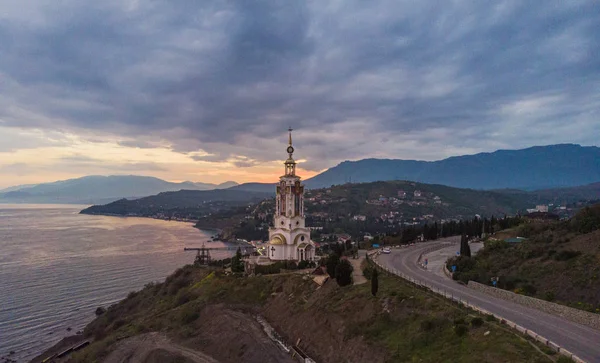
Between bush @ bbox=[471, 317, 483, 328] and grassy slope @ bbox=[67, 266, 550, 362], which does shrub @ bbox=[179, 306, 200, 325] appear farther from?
bush @ bbox=[471, 317, 483, 328]

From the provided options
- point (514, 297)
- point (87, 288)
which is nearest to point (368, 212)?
point (87, 288)

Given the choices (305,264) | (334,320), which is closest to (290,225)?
(305,264)

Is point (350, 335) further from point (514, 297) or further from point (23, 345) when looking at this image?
point (23, 345)

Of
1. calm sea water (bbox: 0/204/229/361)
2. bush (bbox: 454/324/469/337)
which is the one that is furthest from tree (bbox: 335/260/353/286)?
calm sea water (bbox: 0/204/229/361)

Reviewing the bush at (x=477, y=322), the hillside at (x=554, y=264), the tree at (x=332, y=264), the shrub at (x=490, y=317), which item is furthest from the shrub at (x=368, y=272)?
the bush at (x=477, y=322)

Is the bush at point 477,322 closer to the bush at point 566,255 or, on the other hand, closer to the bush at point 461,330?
the bush at point 461,330

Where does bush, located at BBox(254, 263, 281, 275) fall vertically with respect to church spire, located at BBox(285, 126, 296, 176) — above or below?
below
